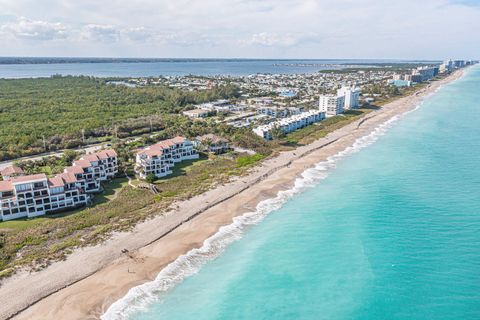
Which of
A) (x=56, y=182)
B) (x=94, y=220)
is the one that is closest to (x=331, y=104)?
(x=94, y=220)

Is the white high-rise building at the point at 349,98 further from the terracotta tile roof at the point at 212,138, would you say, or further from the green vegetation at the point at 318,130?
the terracotta tile roof at the point at 212,138

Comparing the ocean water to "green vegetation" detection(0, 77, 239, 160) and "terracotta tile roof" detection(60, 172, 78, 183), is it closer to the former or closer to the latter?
"terracotta tile roof" detection(60, 172, 78, 183)

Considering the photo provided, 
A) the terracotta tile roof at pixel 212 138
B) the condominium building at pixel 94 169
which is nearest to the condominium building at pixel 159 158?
the condominium building at pixel 94 169

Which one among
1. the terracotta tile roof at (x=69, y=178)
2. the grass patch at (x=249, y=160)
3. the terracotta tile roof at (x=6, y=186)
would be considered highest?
the terracotta tile roof at (x=69, y=178)

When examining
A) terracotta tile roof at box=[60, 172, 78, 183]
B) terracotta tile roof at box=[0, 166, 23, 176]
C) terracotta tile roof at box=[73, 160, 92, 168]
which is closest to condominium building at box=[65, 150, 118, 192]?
terracotta tile roof at box=[73, 160, 92, 168]

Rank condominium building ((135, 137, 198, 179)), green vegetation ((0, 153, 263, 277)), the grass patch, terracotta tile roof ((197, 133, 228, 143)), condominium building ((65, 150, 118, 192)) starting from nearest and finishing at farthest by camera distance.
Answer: green vegetation ((0, 153, 263, 277)) < condominium building ((65, 150, 118, 192)) < condominium building ((135, 137, 198, 179)) < the grass patch < terracotta tile roof ((197, 133, 228, 143))
